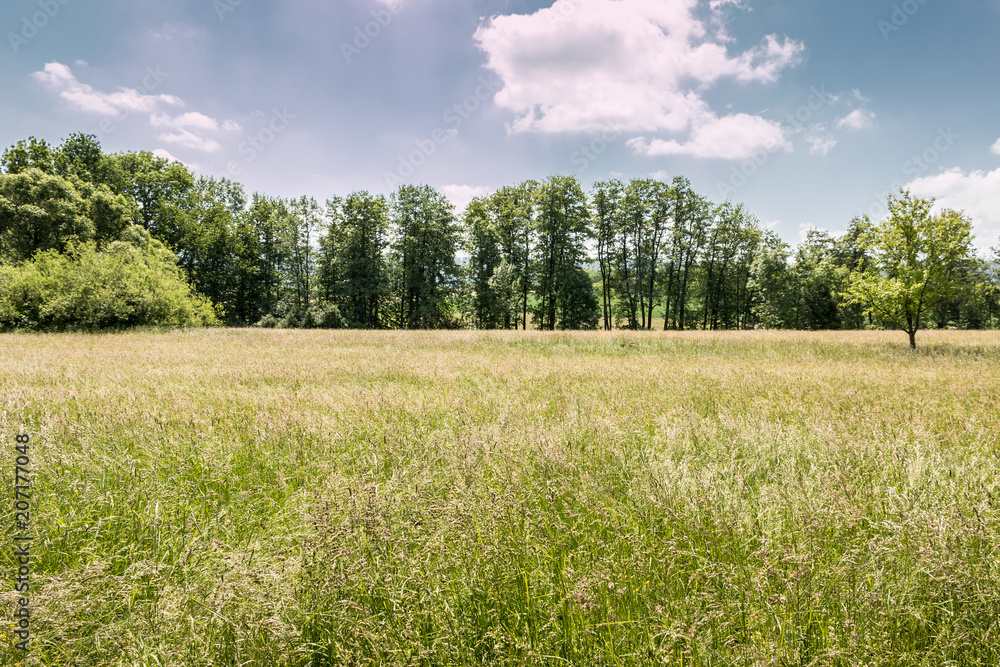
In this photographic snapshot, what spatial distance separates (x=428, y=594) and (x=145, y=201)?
65.5 meters

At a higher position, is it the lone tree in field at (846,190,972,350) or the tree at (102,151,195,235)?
the tree at (102,151,195,235)

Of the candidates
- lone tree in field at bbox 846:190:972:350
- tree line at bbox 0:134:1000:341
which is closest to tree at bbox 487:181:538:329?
tree line at bbox 0:134:1000:341

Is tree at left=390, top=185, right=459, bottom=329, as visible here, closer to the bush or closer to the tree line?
the tree line

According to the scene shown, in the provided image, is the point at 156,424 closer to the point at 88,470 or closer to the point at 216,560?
the point at 88,470

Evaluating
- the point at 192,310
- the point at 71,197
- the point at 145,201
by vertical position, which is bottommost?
the point at 192,310

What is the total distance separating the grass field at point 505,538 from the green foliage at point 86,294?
23.5 meters

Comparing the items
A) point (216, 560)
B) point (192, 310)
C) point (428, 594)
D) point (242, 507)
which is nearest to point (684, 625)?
point (428, 594)

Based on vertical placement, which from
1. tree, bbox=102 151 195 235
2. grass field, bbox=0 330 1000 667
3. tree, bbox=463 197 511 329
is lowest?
grass field, bbox=0 330 1000 667

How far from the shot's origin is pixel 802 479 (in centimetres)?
292

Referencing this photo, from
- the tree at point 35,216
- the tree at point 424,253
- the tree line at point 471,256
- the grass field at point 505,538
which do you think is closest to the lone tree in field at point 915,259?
the grass field at point 505,538

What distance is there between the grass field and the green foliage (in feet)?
77.1

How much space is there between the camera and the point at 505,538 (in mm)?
2191

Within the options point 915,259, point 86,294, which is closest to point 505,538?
point 915,259

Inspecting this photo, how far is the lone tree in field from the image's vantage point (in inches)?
540
